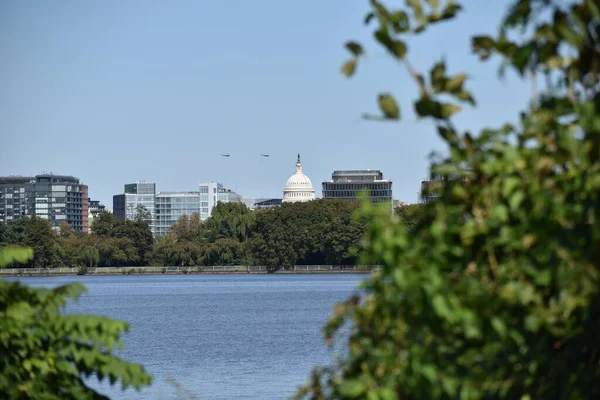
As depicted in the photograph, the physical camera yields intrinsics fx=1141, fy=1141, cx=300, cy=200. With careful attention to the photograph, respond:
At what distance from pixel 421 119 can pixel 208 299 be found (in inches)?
3562

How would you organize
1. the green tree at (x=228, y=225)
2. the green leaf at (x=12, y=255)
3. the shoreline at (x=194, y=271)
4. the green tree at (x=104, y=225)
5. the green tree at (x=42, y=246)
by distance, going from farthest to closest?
the green tree at (x=104, y=225), the shoreline at (x=194, y=271), the green tree at (x=228, y=225), the green tree at (x=42, y=246), the green leaf at (x=12, y=255)

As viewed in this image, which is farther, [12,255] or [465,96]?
[12,255]

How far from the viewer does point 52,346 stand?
661 cm

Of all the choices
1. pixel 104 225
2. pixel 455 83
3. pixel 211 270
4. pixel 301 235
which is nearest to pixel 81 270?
pixel 211 270

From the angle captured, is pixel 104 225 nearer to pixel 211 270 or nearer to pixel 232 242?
pixel 211 270

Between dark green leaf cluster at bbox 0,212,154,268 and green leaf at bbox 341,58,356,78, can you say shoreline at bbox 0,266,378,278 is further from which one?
green leaf at bbox 341,58,356,78

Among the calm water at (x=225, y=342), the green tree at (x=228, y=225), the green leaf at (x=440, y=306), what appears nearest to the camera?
the green leaf at (x=440, y=306)

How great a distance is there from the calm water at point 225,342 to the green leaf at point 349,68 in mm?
1755

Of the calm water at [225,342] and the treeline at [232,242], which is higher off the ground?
the treeline at [232,242]

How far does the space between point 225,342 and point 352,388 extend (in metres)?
44.6

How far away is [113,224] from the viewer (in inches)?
6860

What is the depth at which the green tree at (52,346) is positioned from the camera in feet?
21.0

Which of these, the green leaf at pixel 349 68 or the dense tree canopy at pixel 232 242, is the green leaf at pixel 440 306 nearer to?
the green leaf at pixel 349 68

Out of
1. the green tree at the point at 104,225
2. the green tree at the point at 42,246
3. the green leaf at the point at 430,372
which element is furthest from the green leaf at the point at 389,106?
the green tree at the point at 104,225
